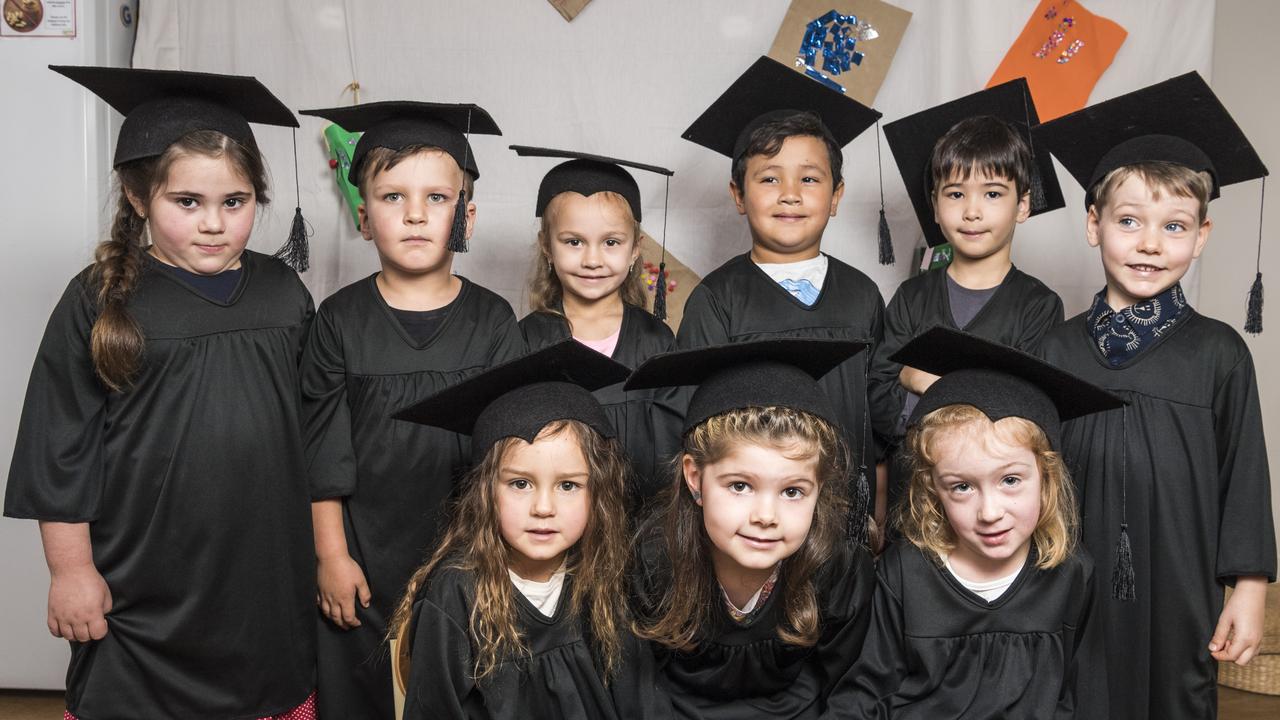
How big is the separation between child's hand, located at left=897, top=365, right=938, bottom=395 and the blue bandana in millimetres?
431

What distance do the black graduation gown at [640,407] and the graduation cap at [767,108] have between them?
61 cm

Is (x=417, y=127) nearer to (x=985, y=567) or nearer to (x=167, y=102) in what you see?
(x=167, y=102)

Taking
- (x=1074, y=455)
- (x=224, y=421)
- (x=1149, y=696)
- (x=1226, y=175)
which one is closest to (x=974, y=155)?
(x=1226, y=175)

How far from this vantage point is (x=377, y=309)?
102 inches

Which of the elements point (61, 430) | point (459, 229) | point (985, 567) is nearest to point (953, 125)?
point (985, 567)

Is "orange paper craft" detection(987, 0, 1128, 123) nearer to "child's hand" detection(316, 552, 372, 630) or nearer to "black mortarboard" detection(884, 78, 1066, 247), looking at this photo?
"black mortarboard" detection(884, 78, 1066, 247)

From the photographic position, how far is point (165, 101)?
2406mm

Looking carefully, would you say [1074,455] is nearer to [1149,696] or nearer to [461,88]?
[1149,696]

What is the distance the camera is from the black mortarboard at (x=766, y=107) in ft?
9.47

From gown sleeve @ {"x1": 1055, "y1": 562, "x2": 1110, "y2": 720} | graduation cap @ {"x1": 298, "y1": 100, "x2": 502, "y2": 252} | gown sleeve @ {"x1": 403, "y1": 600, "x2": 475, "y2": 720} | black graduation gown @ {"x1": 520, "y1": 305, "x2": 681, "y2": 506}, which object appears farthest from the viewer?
black graduation gown @ {"x1": 520, "y1": 305, "x2": 681, "y2": 506}

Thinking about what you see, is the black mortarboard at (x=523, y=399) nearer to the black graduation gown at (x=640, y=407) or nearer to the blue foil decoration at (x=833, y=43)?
the black graduation gown at (x=640, y=407)

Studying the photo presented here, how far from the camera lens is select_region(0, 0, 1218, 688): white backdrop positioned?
11.9 ft

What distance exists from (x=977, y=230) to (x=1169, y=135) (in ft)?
1.63

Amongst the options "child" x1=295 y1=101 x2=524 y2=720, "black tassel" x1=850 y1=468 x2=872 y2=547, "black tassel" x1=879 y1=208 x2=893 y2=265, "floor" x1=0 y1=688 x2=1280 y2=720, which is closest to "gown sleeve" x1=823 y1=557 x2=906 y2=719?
"black tassel" x1=850 y1=468 x2=872 y2=547
